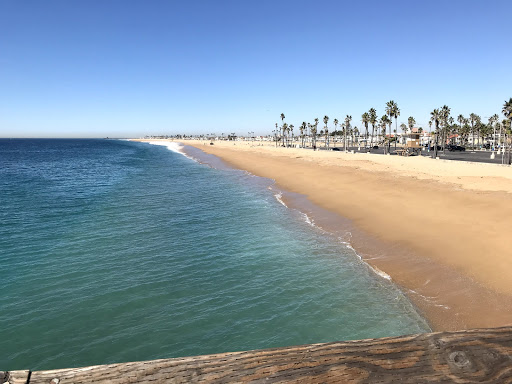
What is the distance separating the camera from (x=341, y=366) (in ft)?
5.56

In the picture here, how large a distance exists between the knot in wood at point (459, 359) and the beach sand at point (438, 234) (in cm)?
750

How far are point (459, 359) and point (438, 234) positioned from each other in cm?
1471

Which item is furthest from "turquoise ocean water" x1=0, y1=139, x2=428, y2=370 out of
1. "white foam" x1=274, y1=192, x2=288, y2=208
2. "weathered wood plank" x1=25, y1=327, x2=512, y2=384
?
"weathered wood plank" x1=25, y1=327, x2=512, y2=384

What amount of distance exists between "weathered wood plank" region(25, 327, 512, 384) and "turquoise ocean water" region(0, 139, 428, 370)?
20.6 feet

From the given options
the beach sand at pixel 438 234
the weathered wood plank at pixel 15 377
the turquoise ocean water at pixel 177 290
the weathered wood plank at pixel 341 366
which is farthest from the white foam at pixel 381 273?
the weathered wood plank at pixel 15 377

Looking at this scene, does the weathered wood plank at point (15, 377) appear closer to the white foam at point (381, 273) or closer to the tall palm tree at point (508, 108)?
the white foam at point (381, 273)

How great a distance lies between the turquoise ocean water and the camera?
307 inches

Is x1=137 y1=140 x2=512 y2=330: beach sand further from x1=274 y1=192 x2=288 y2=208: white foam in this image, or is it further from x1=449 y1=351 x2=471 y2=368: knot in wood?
x1=449 y1=351 x2=471 y2=368: knot in wood

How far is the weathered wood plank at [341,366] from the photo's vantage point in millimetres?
1626

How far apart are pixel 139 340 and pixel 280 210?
47.8 feet

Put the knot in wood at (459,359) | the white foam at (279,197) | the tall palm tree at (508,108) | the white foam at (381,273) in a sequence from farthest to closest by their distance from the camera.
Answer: the tall palm tree at (508,108)
the white foam at (279,197)
the white foam at (381,273)
the knot in wood at (459,359)

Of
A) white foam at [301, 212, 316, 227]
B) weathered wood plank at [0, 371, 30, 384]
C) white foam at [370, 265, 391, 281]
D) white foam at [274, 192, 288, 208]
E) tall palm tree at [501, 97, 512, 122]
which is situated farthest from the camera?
tall palm tree at [501, 97, 512, 122]

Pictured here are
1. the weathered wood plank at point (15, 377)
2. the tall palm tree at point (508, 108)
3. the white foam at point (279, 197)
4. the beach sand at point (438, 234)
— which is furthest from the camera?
the tall palm tree at point (508, 108)

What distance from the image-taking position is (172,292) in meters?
10.2
